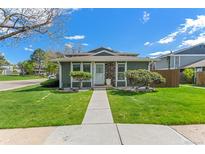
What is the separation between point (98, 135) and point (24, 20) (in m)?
5.51

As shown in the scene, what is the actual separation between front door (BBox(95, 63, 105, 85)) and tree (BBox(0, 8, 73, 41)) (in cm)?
947

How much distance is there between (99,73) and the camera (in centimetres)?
1780

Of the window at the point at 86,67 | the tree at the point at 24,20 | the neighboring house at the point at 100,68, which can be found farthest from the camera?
the window at the point at 86,67

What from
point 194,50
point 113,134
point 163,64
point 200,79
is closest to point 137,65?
point 200,79

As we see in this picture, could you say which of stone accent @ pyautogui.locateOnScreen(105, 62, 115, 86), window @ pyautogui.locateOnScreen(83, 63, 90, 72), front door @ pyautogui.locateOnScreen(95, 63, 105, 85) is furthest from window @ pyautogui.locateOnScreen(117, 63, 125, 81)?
window @ pyautogui.locateOnScreen(83, 63, 90, 72)

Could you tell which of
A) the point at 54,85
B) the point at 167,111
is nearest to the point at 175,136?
the point at 167,111

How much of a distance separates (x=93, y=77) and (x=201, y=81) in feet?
39.7

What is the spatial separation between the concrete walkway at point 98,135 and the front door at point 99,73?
11811mm

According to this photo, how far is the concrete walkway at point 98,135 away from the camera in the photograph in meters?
4.52

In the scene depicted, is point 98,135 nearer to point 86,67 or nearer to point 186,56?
point 86,67

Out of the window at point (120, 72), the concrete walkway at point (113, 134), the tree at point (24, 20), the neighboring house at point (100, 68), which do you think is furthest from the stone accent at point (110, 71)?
the concrete walkway at point (113, 134)

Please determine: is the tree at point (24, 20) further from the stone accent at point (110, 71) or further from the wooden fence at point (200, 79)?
the wooden fence at point (200, 79)

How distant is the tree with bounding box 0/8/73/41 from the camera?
732 cm
